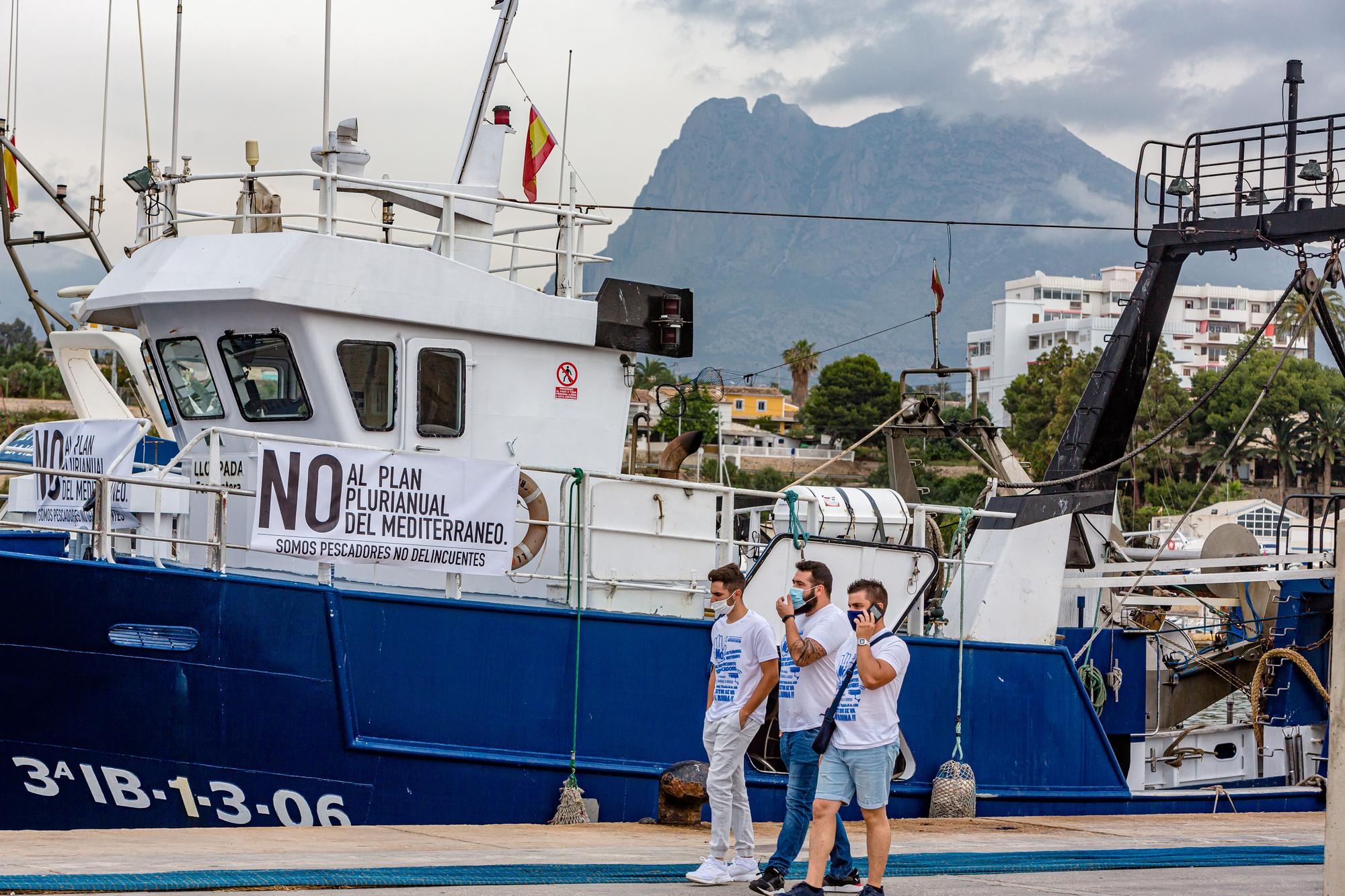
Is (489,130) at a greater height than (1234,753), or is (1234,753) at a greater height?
(489,130)

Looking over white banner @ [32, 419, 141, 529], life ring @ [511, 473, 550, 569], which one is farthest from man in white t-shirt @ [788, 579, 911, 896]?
white banner @ [32, 419, 141, 529]

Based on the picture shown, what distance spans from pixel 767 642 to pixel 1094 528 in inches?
250

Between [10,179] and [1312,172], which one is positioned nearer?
[1312,172]

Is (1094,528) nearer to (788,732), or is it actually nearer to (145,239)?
(788,732)

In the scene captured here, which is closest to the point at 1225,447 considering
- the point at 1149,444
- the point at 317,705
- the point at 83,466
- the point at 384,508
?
the point at 1149,444

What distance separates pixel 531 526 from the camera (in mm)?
10148

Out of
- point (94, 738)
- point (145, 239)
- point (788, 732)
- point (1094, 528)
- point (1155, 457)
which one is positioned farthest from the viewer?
point (1155, 457)

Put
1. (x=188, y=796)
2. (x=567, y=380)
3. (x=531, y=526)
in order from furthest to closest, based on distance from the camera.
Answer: (x=567, y=380) < (x=531, y=526) < (x=188, y=796)

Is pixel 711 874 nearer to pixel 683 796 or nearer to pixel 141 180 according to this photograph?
pixel 683 796

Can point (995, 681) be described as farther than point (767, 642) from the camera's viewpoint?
Yes

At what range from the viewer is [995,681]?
1109 cm

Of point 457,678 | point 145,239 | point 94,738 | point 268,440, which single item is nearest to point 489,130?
point 145,239

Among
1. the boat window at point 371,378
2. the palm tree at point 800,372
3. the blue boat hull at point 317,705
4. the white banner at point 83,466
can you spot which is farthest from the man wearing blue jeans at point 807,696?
the palm tree at point 800,372

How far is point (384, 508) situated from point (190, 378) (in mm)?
2136
